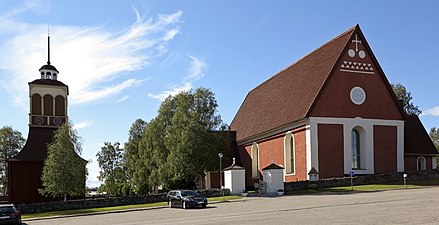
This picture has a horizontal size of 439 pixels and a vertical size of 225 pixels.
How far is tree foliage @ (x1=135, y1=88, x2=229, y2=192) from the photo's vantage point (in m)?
43.0

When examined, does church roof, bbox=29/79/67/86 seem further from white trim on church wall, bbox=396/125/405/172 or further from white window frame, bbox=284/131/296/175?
white trim on church wall, bbox=396/125/405/172

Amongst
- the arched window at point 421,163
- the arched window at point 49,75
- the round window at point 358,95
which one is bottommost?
the arched window at point 421,163

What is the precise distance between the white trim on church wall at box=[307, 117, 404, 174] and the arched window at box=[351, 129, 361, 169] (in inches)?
16.0

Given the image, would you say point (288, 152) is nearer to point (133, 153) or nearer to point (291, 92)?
point (291, 92)

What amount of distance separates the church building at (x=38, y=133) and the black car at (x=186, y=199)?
21790mm

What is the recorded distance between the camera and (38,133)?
50969 mm

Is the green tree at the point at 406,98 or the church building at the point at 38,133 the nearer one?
the church building at the point at 38,133

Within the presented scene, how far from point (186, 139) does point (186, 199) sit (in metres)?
13.4

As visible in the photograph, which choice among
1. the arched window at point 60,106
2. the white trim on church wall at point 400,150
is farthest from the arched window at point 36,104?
the white trim on church wall at point 400,150

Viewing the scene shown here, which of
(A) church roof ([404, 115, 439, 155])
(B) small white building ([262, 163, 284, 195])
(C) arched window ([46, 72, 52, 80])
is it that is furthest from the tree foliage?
(A) church roof ([404, 115, 439, 155])

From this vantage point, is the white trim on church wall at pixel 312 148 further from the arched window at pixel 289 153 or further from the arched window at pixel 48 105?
the arched window at pixel 48 105

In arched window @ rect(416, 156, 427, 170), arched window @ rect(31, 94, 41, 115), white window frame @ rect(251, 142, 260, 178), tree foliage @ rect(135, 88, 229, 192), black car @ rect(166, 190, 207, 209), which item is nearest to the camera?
black car @ rect(166, 190, 207, 209)

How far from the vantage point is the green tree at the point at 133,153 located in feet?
186

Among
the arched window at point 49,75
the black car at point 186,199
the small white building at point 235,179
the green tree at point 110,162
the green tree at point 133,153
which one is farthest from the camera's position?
the green tree at point 110,162
